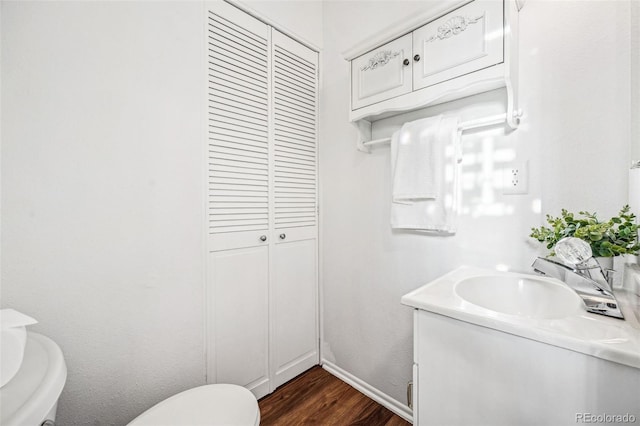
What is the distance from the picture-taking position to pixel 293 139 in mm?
1756

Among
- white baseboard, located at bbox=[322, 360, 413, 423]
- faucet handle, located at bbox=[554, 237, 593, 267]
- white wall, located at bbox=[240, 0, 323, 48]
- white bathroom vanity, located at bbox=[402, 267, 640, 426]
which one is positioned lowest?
white baseboard, located at bbox=[322, 360, 413, 423]

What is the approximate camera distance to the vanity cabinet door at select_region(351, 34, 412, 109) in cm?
129

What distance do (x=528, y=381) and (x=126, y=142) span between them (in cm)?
158

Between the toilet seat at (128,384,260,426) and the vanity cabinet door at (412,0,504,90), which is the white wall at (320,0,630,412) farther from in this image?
the toilet seat at (128,384,260,426)

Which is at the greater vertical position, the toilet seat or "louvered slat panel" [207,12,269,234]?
"louvered slat panel" [207,12,269,234]

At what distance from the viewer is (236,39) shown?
1454mm

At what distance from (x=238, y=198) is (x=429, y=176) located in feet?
3.30

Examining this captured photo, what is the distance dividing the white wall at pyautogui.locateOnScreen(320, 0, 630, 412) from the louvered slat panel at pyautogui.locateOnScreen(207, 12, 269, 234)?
0.50 meters

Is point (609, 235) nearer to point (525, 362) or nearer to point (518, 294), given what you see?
point (518, 294)

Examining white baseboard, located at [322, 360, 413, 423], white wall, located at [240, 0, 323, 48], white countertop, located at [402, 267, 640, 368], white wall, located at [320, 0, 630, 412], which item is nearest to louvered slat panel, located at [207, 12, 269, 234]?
Answer: white wall, located at [240, 0, 323, 48]

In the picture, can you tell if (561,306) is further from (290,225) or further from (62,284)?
(62,284)

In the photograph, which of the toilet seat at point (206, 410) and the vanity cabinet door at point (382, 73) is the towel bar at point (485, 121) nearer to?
the vanity cabinet door at point (382, 73)

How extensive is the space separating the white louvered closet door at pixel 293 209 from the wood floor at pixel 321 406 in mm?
108

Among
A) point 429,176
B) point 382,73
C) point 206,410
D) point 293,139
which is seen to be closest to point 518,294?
point 429,176
